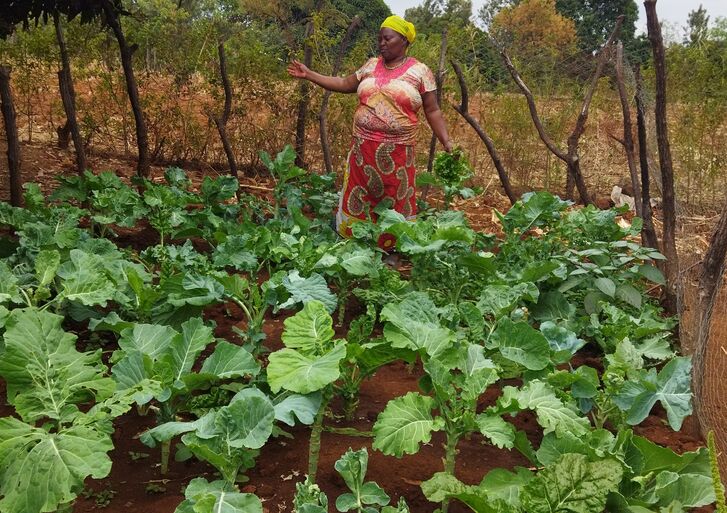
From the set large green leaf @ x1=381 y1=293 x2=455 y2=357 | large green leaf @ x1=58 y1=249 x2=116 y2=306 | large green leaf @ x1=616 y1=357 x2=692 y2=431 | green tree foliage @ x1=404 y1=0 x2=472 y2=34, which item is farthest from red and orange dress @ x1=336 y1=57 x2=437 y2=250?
green tree foliage @ x1=404 y1=0 x2=472 y2=34

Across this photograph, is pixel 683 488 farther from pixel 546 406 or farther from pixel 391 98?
pixel 391 98

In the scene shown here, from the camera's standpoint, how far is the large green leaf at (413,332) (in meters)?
2.45

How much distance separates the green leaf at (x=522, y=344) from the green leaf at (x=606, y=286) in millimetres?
1042

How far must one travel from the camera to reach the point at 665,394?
2.46m

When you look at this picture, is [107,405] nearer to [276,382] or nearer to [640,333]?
[276,382]

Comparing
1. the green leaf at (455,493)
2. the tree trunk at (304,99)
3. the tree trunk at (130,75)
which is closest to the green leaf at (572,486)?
the green leaf at (455,493)

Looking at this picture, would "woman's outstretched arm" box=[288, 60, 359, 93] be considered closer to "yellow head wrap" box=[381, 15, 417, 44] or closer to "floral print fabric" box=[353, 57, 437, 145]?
"floral print fabric" box=[353, 57, 437, 145]

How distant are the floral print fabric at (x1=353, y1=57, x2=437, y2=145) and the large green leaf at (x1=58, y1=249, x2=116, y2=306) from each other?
2090 millimetres

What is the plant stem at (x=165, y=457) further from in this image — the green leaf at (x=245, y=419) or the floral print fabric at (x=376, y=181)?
the floral print fabric at (x=376, y=181)

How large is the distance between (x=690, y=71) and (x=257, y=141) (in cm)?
499

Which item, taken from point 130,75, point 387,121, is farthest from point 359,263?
point 130,75

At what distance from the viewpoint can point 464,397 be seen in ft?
7.27

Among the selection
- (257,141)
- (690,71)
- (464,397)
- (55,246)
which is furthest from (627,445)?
(690,71)

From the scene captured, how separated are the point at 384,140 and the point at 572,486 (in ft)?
9.84
